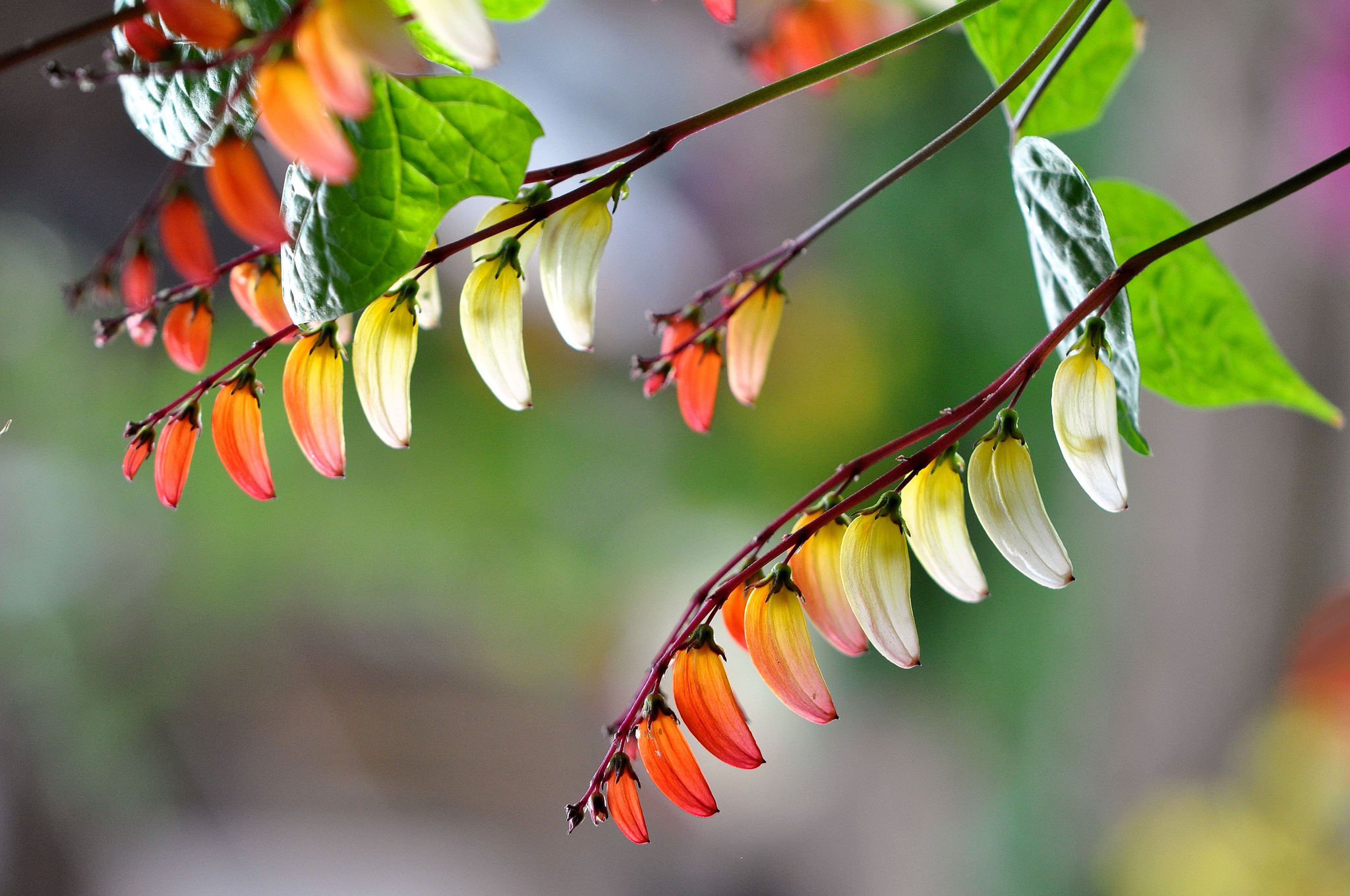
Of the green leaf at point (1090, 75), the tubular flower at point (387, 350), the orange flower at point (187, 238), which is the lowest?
the green leaf at point (1090, 75)

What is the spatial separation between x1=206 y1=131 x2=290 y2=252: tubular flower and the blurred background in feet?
2.19

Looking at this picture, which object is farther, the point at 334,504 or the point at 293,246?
the point at 334,504

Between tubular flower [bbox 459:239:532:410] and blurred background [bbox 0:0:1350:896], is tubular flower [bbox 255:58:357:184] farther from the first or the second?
blurred background [bbox 0:0:1350:896]

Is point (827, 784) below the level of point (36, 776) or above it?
below

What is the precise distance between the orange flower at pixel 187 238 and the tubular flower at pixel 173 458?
0.07 ft

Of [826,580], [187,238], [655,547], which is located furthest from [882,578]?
[655,547]

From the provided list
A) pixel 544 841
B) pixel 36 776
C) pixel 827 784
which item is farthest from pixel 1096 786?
pixel 36 776

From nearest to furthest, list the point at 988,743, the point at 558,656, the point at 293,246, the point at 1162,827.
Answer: the point at 293,246
the point at 1162,827
the point at 988,743
the point at 558,656

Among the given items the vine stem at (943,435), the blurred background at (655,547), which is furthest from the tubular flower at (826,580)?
the blurred background at (655,547)

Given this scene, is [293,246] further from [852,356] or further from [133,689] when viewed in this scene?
[133,689]

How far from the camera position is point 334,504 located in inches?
36.1

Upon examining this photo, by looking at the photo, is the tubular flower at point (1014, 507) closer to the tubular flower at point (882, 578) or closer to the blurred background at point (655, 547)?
the tubular flower at point (882, 578)

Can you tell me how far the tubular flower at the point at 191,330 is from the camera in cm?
14

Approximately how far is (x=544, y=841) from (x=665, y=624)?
300 mm
